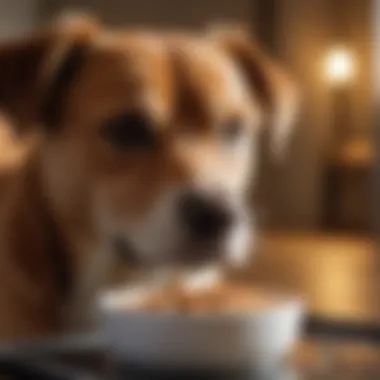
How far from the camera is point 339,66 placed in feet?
4.36

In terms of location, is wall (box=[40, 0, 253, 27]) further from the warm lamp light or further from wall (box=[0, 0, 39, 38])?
the warm lamp light

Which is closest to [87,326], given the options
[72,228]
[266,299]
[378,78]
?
[72,228]

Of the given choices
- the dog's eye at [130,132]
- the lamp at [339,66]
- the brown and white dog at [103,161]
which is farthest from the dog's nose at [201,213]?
the lamp at [339,66]

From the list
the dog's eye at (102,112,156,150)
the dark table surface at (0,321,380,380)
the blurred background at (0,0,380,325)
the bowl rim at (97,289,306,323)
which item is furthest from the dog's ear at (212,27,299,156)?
the bowl rim at (97,289,306,323)

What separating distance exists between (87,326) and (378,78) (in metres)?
0.55

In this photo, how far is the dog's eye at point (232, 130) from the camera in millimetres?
1163

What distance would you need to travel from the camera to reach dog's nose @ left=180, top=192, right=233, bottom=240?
1033 millimetres

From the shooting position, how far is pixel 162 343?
633 millimetres

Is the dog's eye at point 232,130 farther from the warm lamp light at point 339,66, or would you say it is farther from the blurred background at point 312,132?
the warm lamp light at point 339,66

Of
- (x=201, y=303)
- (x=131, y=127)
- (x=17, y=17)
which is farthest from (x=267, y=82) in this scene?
(x=201, y=303)

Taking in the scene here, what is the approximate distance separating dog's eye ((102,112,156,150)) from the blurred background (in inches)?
6.6

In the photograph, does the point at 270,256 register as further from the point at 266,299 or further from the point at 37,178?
the point at 266,299

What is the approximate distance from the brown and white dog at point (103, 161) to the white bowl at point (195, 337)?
1.35 ft

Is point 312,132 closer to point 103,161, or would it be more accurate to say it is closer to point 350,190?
point 350,190
